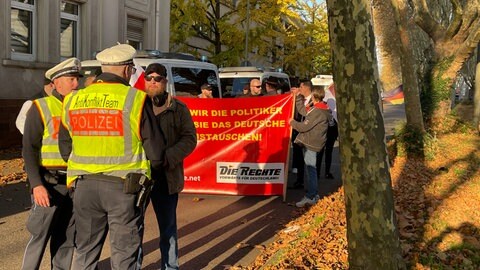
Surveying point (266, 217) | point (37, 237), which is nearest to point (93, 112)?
point (37, 237)

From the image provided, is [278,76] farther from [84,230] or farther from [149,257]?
[84,230]

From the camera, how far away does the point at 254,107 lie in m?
8.12

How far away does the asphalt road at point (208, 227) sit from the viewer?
537cm

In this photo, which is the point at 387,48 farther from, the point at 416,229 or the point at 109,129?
the point at 109,129

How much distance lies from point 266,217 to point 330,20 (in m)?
4.39

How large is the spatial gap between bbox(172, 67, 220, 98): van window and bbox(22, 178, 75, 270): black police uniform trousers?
20.0ft

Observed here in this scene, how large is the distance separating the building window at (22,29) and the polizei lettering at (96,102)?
10951 mm

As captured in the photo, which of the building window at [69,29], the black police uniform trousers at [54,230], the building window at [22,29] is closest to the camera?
the black police uniform trousers at [54,230]

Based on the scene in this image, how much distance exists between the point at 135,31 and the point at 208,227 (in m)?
13.1

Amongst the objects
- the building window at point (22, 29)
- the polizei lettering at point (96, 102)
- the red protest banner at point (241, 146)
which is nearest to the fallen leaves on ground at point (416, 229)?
the red protest banner at point (241, 146)

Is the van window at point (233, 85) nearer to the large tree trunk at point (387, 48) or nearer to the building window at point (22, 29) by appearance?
the building window at point (22, 29)

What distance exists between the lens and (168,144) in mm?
4035

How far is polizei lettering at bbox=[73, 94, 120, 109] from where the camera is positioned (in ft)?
10.3

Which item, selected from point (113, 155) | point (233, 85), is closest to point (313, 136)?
point (113, 155)
